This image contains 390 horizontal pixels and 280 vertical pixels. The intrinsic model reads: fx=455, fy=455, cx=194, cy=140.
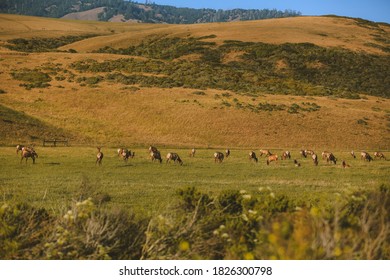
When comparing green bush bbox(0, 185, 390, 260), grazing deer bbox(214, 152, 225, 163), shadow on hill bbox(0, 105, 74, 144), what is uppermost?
green bush bbox(0, 185, 390, 260)

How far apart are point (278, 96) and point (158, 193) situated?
2397 inches

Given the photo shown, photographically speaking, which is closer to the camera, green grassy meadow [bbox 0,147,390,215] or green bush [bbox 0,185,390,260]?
green bush [bbox 0,185,390,260]

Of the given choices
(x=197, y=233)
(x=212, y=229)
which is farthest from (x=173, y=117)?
(x=197, y=233)

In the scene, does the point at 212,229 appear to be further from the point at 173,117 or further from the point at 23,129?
the point at 173,117

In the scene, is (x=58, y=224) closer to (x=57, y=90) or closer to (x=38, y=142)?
(x=38, y=142)

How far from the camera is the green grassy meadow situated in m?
20.8

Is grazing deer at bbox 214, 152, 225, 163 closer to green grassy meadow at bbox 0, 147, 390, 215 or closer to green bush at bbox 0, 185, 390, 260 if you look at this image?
green grassy meadow at bbox 0, 147, 390, 215

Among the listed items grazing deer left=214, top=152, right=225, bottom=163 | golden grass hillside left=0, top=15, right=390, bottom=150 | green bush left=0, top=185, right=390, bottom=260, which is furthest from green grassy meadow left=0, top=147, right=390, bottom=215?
golden grass hillside left=0, top=15, right=390, bottom=150

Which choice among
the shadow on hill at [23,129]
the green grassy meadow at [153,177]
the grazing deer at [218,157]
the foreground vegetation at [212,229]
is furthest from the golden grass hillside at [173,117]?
the foreground vegetation at [212,229]

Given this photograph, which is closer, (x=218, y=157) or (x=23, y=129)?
(x=218, y=157)

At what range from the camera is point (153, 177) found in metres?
29.3

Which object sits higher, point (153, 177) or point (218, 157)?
point (153, 177)

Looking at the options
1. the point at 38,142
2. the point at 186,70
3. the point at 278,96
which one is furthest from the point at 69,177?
the point at 186,70

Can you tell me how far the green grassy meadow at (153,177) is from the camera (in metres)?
20.8
